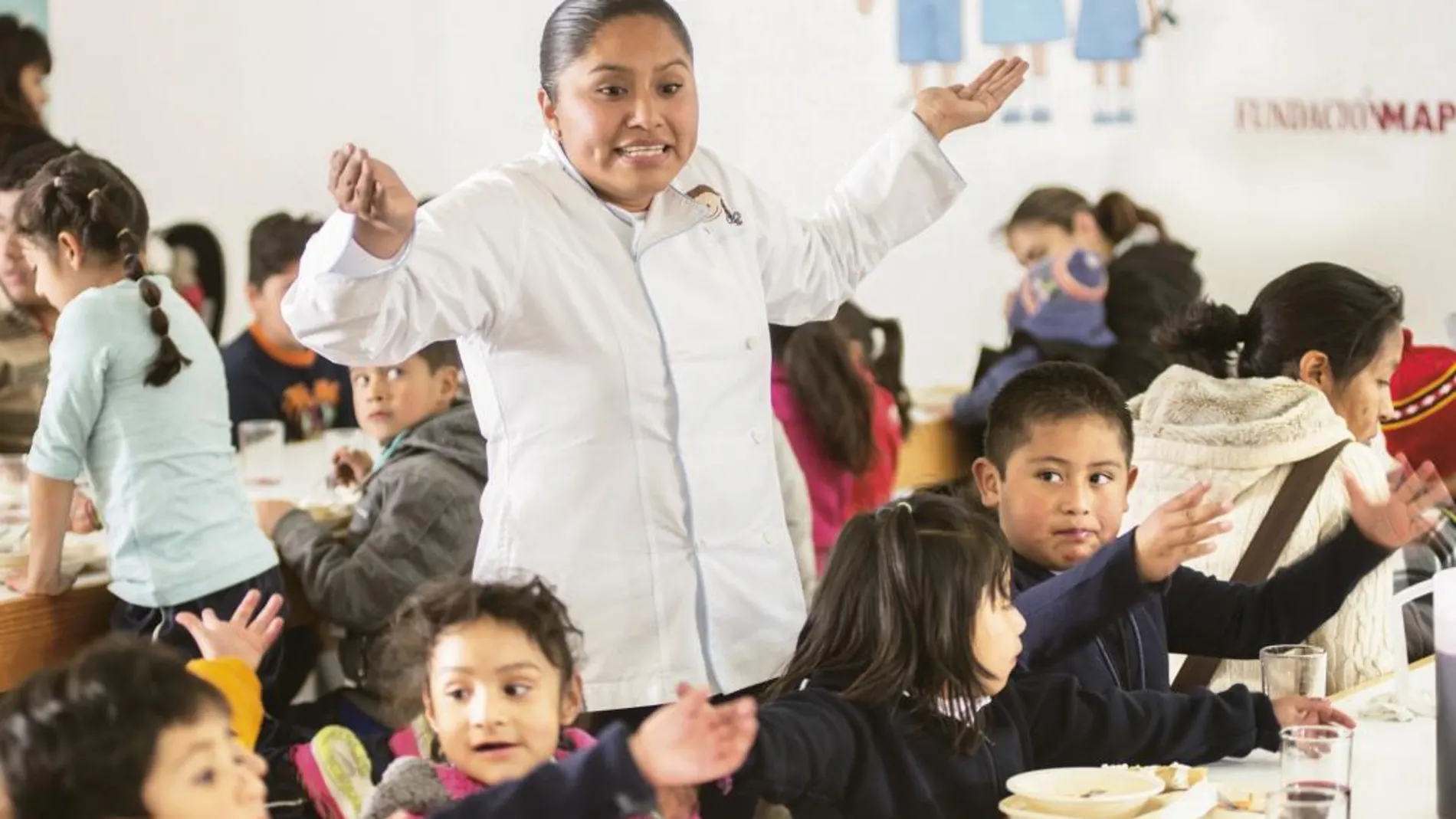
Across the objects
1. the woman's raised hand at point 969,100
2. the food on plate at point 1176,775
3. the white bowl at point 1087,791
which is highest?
the woman's raised hand at point 969,100

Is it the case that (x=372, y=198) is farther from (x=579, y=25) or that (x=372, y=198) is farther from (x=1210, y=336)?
(x=1210, y=336)

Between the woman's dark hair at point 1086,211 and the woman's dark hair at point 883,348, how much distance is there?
49cm

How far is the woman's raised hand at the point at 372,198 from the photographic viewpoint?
1.99m

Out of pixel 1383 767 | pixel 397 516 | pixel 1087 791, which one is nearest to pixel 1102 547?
pixel 1383 767

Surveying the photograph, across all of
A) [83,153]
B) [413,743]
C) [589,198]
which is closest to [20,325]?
[83,153]

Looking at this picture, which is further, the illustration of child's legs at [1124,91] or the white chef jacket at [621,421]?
the illustration of child's legs at [1124,91]

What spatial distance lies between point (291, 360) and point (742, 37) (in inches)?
71.5

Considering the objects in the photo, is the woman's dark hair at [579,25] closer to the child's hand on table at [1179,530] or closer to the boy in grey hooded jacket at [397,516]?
the child's hand on table at [1179,530]

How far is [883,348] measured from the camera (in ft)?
18.4

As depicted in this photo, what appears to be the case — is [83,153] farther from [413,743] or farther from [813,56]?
[813,56]

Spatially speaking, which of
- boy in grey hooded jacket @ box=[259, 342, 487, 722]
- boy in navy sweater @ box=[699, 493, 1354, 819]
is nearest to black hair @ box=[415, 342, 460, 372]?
boy in grey hooded jacket @ box=[259, 342, 487, 722]

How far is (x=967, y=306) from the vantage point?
19.7 feet

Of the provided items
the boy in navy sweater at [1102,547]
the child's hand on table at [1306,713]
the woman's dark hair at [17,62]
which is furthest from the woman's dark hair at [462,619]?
the woman's dark hair at [17,62]

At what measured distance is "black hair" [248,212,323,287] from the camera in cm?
504
